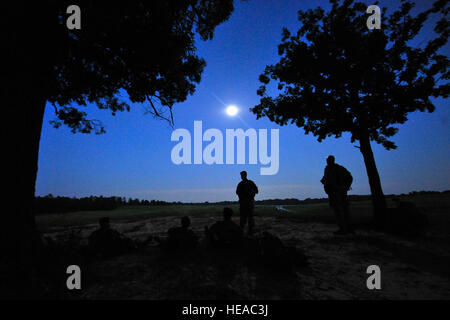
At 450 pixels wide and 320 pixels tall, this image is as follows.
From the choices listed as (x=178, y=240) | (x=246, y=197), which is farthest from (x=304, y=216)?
(x=178, y=240)

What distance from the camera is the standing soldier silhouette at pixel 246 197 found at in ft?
22.2

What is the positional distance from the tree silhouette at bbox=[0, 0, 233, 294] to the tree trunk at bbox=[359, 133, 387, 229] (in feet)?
24.2

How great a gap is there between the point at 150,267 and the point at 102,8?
6495 mm

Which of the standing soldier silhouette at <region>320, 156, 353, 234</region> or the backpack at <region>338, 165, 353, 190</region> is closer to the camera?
the standing soldier silhouette at <region>320, 156, 353, 234</region>

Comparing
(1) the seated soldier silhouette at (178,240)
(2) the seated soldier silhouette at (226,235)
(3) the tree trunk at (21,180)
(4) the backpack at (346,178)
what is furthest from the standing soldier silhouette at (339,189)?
(3) the tree trunk at (21,180)

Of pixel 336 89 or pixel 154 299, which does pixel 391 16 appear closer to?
pixel 336 89

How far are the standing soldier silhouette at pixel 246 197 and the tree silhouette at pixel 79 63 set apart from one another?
13.5ft

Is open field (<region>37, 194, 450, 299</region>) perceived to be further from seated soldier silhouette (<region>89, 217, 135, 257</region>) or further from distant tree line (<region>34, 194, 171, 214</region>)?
distant tree line (<region>34, 194, 171, 214</region>)

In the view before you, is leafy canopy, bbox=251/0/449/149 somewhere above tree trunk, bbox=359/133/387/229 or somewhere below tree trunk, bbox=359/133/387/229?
above

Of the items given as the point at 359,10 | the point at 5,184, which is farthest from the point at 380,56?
the point at 5,184

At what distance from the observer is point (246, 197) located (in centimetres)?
683

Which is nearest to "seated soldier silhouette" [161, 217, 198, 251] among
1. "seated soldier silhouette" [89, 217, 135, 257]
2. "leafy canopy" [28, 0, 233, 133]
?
"seated soldier silhouette" [89, 217, 135, 257]

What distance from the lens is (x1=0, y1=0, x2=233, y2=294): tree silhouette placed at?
3492mm

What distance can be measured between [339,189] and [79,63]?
32.7 feet
